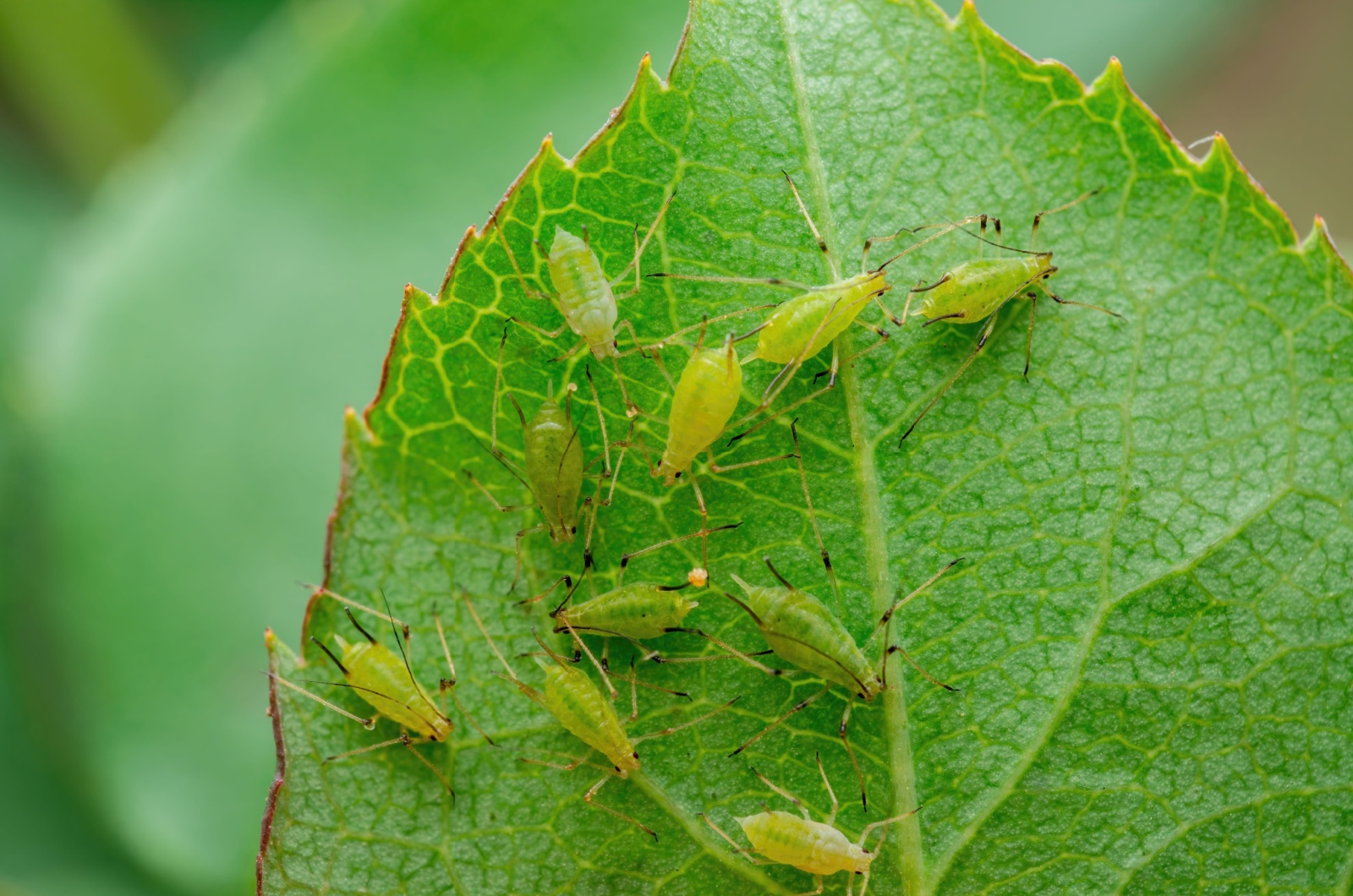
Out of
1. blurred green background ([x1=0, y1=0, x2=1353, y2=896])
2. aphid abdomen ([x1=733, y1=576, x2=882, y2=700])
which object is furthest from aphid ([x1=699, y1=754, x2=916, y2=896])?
blurred green background ([x1=0, y1=0, x2=1353, y2=896])

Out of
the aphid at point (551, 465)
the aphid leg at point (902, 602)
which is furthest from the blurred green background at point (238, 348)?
the aphid leg at point (902, 602)

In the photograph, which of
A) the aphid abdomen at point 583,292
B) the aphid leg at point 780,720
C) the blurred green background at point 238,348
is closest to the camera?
the aphid abdomen at point 583,292

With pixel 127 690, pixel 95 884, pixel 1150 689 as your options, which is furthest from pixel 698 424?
pixel 95 884

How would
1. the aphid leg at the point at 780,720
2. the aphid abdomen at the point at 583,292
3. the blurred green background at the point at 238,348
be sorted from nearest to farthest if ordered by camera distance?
1. the aphid abdomen at the point at 583,292
2. the aphid leg at the point at 780,720
3. the blurred green background at the point at 238,348

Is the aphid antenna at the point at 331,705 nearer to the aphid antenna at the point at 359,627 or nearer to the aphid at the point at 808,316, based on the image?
the aphid antenna at the point at 359,627

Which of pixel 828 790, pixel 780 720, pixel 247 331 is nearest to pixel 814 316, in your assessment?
pixel 780 720

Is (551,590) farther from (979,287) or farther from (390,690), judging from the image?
(979,287)
